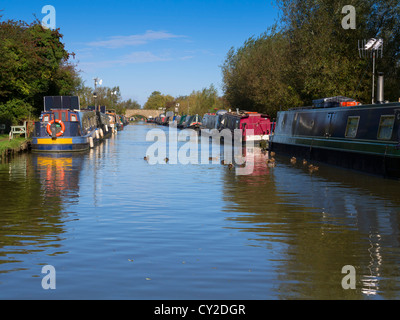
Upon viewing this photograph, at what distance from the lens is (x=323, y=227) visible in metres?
11.1

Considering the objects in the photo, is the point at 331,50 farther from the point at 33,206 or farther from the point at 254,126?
the point at 33,206

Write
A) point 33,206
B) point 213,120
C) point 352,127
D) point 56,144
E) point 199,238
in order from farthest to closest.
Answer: point 213,120 < point 56,144 < point 352,127 < point 33,206 < point 199,238

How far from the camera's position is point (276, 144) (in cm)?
3434

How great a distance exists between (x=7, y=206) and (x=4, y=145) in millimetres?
16736

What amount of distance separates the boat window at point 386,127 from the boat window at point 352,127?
2.12 meters

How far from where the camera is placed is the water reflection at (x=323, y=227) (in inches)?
285

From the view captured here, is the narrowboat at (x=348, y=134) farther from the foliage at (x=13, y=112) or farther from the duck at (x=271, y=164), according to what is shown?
the foliage at (x=13, y=112)

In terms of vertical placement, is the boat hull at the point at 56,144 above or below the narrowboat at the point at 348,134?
below

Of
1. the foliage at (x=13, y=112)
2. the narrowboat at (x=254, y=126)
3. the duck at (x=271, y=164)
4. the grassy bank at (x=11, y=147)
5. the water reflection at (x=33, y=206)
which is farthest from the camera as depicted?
the narrowboat at (x=254, y=126)

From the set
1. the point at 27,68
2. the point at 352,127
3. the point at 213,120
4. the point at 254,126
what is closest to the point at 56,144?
the point at 27,68

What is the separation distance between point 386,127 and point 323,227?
9.98m

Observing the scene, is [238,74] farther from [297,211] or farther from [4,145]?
[297,211]

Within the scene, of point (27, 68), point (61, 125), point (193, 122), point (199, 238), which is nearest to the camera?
point (199, 238)

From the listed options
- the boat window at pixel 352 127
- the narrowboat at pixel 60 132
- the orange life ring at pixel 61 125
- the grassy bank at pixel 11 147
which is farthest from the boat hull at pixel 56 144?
the boat window at pixel 352 127
